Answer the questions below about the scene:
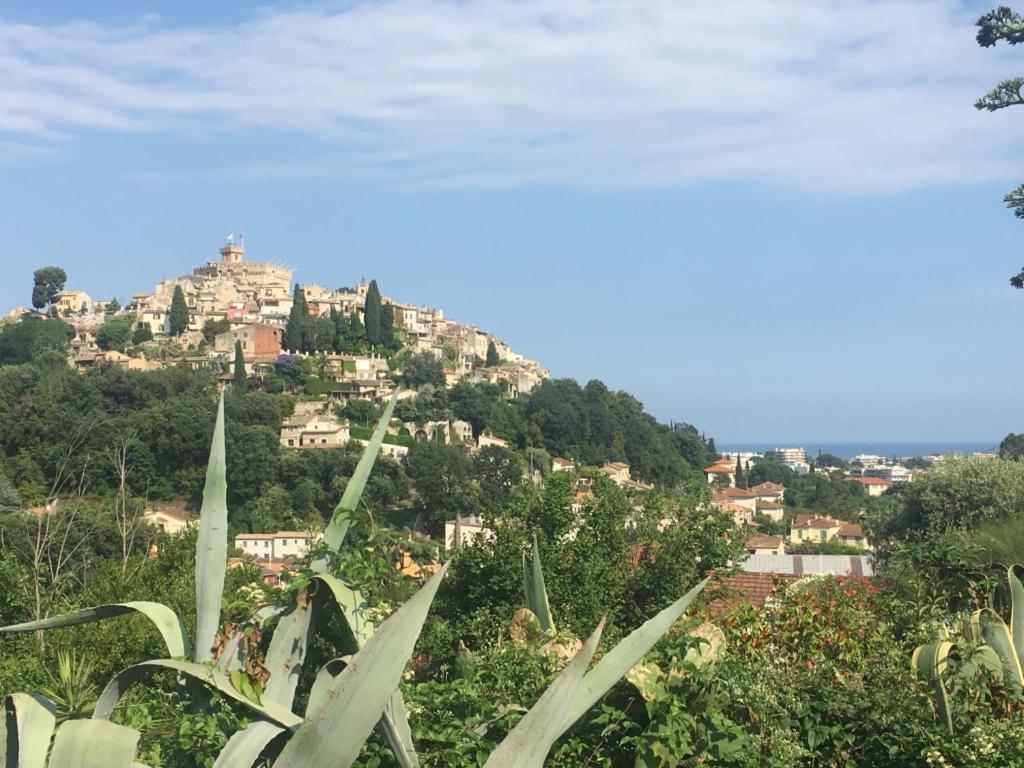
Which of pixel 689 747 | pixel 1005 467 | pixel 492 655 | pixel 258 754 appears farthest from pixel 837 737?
pixel 1005 467

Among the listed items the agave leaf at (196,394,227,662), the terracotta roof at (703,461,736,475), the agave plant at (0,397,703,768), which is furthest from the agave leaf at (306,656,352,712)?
the terracotta roof at (703,461,736,475)

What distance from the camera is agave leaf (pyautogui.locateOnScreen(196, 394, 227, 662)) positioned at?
138 inches

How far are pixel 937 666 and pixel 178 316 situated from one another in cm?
10331

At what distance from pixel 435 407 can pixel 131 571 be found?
7876cm

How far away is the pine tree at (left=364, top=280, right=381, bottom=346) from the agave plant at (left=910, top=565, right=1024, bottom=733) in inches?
3755

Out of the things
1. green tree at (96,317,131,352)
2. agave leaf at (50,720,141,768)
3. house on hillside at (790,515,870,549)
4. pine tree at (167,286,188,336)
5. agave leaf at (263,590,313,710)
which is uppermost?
pine tree at (167,286,188,336)

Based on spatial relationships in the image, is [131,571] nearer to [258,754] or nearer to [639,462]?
[258,754]

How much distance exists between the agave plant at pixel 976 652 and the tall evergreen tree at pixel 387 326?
9689cm

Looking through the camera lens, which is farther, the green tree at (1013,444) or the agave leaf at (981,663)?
the green tree at (1013,444)

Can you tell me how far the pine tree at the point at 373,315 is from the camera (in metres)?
99.5

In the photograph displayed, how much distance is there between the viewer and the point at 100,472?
52906mm

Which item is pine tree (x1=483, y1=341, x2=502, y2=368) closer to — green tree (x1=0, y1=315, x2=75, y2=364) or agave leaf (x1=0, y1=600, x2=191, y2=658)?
green tree (x1=0, y1=315, x2=75, y2=364)

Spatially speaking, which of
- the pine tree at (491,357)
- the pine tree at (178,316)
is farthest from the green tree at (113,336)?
the pine tree at (491,357)

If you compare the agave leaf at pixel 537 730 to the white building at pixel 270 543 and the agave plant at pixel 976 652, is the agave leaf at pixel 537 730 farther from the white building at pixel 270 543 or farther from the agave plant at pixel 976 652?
the white building at pixel 270 543
